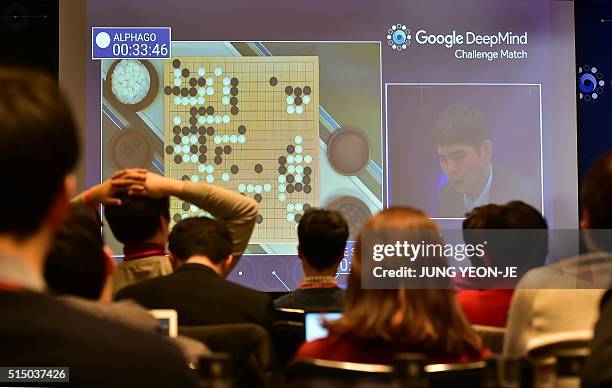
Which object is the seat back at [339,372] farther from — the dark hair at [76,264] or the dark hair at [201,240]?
the dark hair at [201,240]

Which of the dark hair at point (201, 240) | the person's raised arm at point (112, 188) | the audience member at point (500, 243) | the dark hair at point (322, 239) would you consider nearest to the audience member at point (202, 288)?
the dark hair at point (201, 240)

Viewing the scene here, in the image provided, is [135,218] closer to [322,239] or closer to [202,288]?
[202,288]

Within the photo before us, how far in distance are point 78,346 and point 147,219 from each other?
1.74 meters

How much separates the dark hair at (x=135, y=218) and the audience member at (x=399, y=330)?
1.00m

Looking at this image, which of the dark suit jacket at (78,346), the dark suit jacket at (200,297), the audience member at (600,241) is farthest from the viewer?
the dark suit jacket at (200,297)

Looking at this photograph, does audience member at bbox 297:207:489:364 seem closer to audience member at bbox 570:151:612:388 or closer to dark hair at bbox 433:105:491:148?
audience member at bbox 570:151:612:388

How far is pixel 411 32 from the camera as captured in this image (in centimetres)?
480

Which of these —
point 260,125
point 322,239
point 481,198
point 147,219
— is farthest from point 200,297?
point 481,198

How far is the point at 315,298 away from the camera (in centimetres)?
288

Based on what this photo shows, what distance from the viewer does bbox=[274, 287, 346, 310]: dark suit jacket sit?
2.85 meters

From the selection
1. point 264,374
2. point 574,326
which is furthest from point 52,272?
point 574,326

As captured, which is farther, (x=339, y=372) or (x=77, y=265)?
(x=77, y=265)

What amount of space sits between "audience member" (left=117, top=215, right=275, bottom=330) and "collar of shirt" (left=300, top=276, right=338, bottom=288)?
15.7 inches

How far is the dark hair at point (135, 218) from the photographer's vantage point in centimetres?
261
